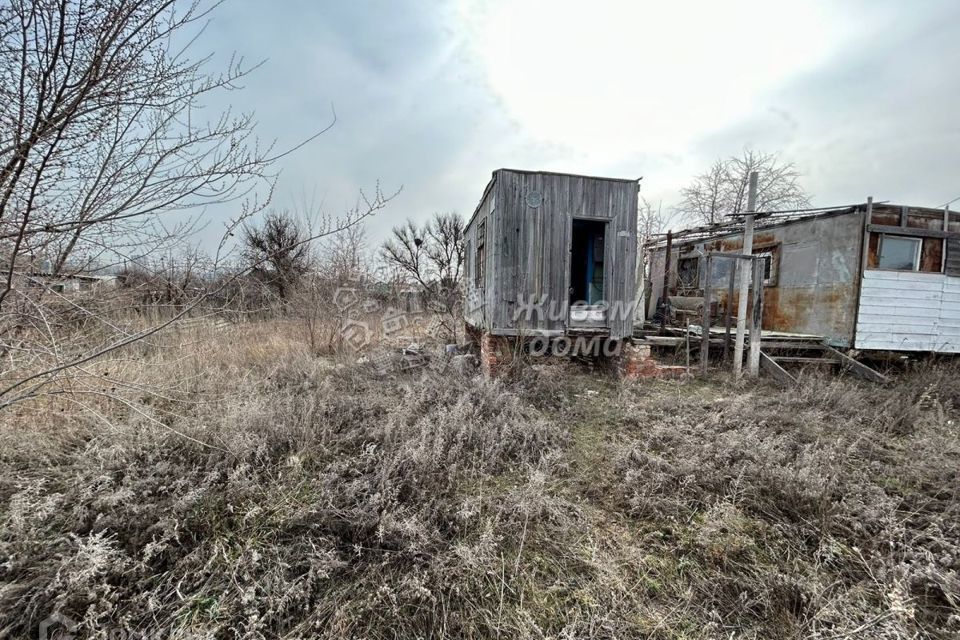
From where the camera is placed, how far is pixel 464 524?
93.2 inches

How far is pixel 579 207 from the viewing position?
6.04m

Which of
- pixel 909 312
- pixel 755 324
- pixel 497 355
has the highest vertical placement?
pixel 909 312

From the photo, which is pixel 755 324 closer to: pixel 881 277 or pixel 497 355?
pixel 881 277

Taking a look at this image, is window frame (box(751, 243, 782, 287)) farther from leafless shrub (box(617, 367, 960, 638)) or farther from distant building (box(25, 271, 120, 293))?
distant building (box(25, 271, 120, 293))

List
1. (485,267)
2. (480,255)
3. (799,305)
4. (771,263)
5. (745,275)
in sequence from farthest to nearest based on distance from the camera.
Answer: (771,263) → (480,255) → (799,305) → (485,267) → (745,275)

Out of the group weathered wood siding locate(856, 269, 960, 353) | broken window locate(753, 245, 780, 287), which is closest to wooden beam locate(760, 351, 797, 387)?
weathered wood siding locate(856, 269, 960, 353)

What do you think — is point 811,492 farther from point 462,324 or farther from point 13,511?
point 462,324

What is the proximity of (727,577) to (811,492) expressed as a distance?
112 centimetres

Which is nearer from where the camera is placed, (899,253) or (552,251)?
(552,251)

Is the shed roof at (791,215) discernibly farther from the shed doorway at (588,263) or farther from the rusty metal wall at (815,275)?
the shed doorway at (588,263)

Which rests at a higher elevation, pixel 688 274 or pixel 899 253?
pixel 899 253

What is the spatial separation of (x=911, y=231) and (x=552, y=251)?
6889mm

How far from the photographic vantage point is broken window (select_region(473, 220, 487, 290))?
728cm

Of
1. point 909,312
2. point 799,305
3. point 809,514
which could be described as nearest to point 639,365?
point 809,514
